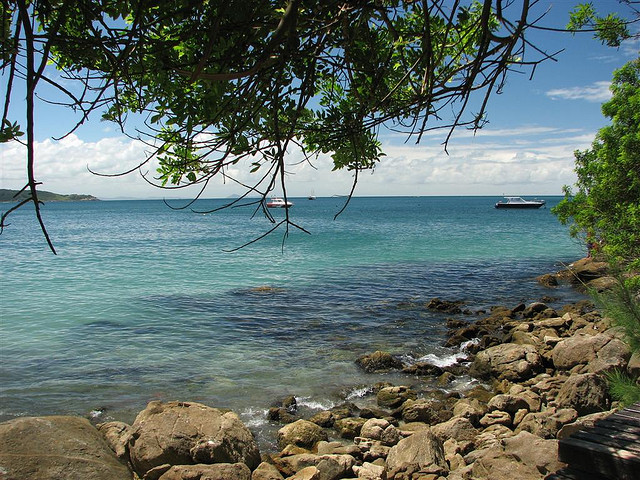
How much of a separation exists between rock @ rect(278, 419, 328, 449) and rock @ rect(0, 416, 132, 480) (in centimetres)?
270

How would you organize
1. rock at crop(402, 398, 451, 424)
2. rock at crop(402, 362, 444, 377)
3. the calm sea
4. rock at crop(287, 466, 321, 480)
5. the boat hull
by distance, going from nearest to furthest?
rock at crop(287, 466, 321, 480), rock at crop(402, 398, 451, 424), the calm sea, rock at crop(402, 362, 444, 377), the boat hull

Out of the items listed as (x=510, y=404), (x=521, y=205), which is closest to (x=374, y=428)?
(x=510, y=404)

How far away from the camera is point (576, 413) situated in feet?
25.2

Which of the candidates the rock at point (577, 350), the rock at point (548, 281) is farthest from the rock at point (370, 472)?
the rock at point (548, 281)

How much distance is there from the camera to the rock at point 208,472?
18.8ft

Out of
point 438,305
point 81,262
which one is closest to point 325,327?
point 438,305

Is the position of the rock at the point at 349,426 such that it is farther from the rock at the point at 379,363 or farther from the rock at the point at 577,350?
the rock at the point at 577,350

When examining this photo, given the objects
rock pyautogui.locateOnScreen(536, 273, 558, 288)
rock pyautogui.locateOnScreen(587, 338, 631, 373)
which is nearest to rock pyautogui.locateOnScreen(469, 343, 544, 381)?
rock pyautogui.locateOnScreen(587, 338, 631, 373)

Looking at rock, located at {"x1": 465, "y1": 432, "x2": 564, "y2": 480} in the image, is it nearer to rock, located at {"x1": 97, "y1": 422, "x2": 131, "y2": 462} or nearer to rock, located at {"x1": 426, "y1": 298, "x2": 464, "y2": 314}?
rock, located at {"x1": 97, "y1": 422, "x2": 131, "y2": 462}

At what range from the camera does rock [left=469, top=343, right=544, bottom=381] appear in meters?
10.5

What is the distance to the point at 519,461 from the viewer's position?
238 inches

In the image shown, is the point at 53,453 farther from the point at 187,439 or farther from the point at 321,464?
the point at 321,464

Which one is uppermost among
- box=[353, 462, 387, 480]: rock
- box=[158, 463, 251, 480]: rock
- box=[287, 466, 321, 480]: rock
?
box=[158, 463, 251, 480]: rock

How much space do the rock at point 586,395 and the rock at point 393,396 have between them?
261 centimetres
